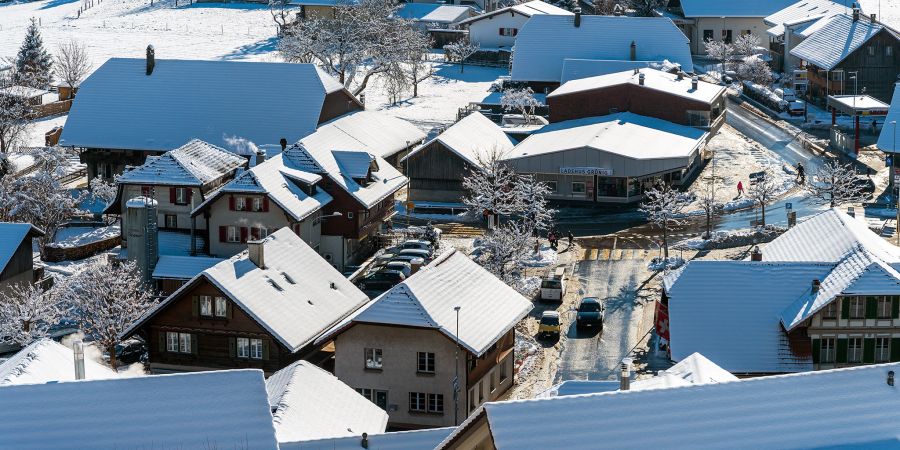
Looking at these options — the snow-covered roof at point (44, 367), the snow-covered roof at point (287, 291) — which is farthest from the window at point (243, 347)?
the snow-covered roof at point (44, 367)

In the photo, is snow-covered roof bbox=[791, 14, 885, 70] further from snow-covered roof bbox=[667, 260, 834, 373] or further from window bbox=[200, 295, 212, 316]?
window bbox=[200, 295, 212, 316]

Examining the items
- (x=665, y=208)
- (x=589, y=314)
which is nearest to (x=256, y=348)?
(x=589, y=314)

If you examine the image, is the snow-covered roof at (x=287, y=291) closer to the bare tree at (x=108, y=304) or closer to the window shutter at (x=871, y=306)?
the bare tree at (x=108, y=304)

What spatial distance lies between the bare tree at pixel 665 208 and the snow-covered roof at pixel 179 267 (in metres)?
20.9

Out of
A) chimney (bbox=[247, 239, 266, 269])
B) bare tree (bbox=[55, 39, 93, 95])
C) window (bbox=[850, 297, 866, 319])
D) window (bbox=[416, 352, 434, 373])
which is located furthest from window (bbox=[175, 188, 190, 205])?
bare tree (bbox=[55, 39, 93, 95])

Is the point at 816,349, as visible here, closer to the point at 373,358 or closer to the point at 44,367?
the point at 373,358

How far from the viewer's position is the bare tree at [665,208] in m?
72.1

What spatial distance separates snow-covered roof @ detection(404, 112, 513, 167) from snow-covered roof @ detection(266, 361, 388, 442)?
1628 inches

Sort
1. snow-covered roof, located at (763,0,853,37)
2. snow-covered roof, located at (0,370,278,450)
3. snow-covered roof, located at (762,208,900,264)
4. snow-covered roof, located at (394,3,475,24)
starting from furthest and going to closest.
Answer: snow-covered roof, located at (394,3,475,24), snow-covered roof, located at (763,0,853,37), snow-covered roof, located at (762,208,900,264), snow-covered roof, located at (0,370,278,450)

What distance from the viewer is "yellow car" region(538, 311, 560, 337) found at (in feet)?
194

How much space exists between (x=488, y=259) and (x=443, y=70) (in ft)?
205

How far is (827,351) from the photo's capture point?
5116 cm

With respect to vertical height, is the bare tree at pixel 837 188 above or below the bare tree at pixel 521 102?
below

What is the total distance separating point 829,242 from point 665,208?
61.6ft
